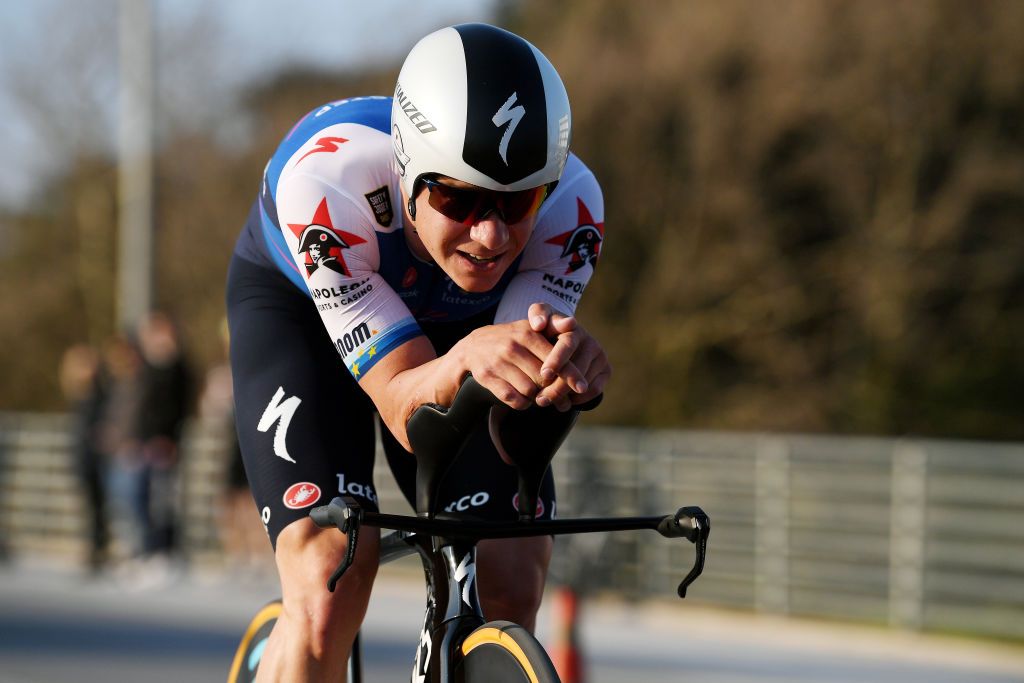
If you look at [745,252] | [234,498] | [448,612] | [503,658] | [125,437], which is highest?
[745,252]

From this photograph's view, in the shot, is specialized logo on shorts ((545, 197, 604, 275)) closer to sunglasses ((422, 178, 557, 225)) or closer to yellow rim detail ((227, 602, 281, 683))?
sunglasses ((422, 178, 557, 225))

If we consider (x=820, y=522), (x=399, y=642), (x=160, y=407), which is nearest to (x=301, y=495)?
(x=399, y=642)

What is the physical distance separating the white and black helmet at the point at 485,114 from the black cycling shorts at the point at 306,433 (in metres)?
0.70

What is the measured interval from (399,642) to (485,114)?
7309 mm

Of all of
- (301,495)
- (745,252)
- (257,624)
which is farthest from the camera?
(745,252)

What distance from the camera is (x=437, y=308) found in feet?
13.4

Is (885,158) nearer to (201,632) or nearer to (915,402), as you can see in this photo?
(915,402)

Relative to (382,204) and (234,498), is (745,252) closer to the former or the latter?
(234,498)

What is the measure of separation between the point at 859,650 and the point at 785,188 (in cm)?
909

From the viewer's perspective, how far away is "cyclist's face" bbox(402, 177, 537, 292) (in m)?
3.40

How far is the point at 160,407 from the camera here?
1279cm

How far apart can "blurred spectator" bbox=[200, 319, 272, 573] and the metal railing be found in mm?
338

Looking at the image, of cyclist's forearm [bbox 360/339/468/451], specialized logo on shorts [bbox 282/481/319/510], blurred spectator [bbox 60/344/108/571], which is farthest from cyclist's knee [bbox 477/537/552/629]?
blurred spectator [bbox 60/344/108/571]

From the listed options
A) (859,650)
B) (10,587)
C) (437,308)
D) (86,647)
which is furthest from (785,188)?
(437,308)
